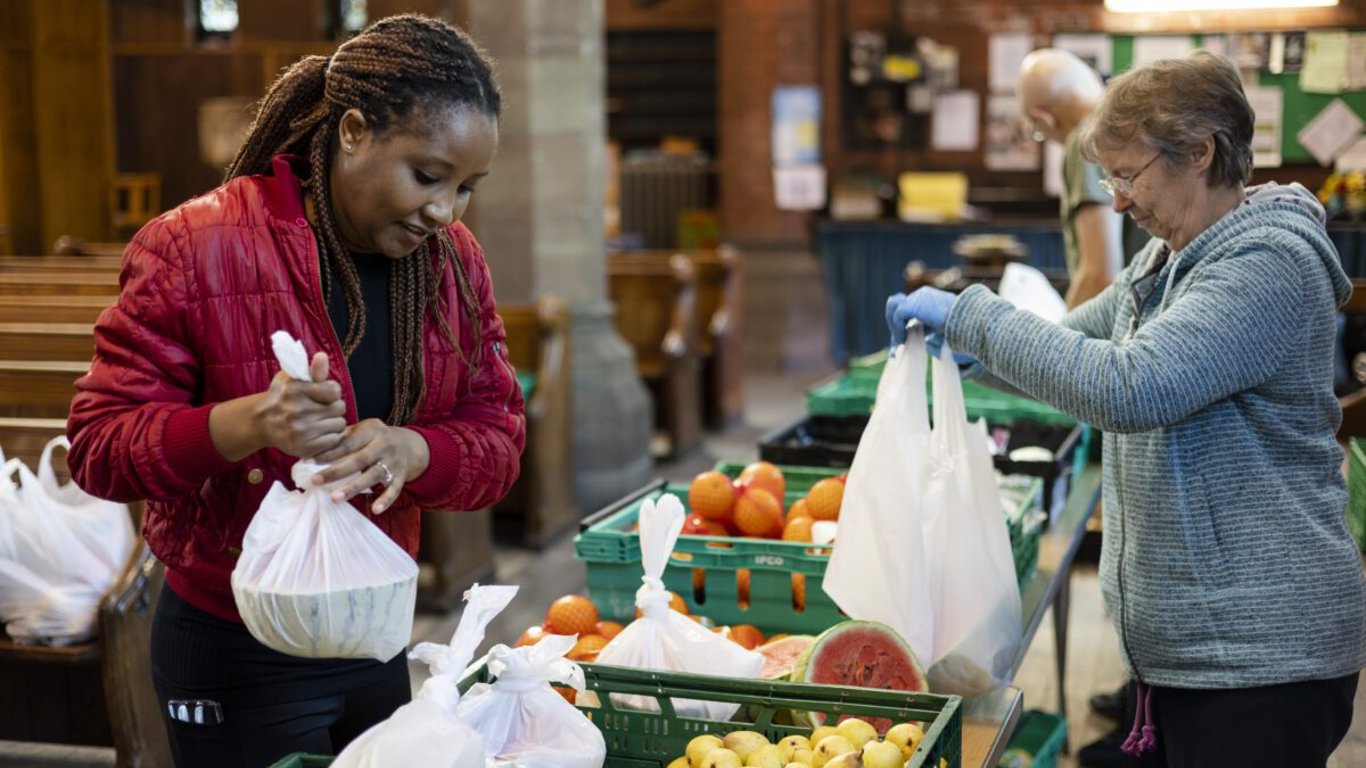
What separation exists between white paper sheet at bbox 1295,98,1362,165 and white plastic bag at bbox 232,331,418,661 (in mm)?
10159

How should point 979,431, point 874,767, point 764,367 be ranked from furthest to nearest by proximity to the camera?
point 764,367 → point 979,431 → point 874,767

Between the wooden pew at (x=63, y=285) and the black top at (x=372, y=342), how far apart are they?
3661 millimetres

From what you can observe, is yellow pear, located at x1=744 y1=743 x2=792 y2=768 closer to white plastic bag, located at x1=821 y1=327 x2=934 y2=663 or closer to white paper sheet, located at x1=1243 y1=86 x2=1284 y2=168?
white plastic bag, located at x1=821 y1=327 x2=934 y2=663

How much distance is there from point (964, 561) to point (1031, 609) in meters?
0.45

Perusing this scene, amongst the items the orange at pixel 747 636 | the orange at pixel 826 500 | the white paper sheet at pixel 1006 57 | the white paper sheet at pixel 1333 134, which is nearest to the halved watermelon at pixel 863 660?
the orange at pixel 747 636

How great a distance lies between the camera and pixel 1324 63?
1078 cm

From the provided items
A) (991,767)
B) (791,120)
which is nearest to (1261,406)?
(991,767)

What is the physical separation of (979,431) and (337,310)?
3.60 ft

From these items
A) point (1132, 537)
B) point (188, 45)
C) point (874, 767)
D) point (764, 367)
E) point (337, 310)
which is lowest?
point (764, 367)

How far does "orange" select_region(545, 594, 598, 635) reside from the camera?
8.29 feet

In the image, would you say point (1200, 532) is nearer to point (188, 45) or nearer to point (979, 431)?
point (979, 431)

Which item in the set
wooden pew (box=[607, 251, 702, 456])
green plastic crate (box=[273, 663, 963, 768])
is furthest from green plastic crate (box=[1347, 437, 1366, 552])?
wooden pew (box=[607, 251, 702, 456])

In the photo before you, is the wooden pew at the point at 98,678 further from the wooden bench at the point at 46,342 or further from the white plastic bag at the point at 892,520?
the white plastic bag at the point at 892,520

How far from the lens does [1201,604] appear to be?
2.13 m
